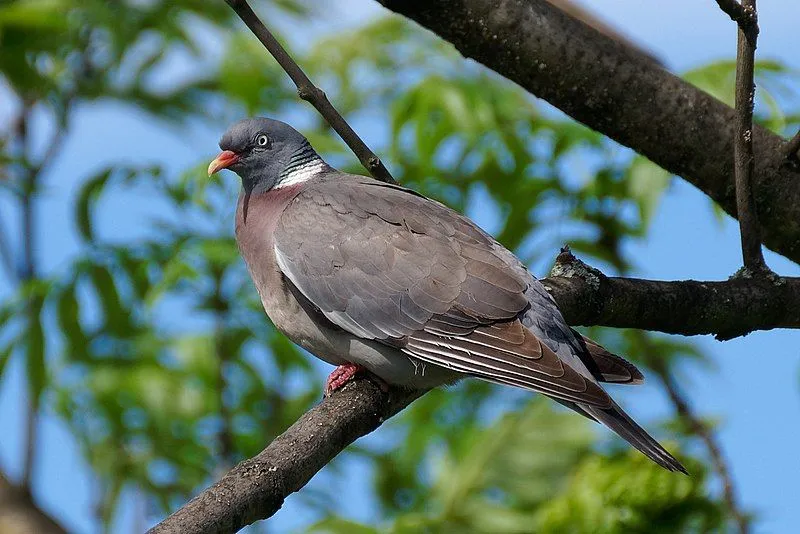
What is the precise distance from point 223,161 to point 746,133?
149 centimetres

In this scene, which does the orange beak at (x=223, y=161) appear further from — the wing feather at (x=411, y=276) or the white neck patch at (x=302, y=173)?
the wing feather at (x=411, y=276)

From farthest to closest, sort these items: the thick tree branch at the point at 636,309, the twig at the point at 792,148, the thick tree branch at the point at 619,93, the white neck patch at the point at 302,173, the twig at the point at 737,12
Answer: the white neck patch at the point at 302,173, the twig at the point at 792,148, the thick tree branch at the point at 619,93, the thick tree branch at the point at 636,309, the twig at the point at 737,12

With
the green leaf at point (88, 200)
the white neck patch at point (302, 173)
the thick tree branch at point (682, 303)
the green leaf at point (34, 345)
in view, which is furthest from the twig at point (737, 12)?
the green leaf at point (34, 345)

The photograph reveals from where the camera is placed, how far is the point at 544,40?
2.72 metres

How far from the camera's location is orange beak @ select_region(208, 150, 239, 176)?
3.22 m

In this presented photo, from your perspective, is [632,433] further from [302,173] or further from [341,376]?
[302,173]

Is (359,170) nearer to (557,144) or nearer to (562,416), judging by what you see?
(557,144)

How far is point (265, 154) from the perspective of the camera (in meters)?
3.29

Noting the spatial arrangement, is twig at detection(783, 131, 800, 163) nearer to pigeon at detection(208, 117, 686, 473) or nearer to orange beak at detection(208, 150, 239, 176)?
pigeon at detection(208, 117, 686, 473)

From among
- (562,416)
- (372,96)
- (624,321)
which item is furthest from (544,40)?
(372,96)

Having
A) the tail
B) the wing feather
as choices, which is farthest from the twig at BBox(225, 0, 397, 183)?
the tail

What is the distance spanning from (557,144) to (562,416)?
94cm

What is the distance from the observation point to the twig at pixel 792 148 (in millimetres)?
2807

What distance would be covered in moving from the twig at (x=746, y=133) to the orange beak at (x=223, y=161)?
1434 mm
